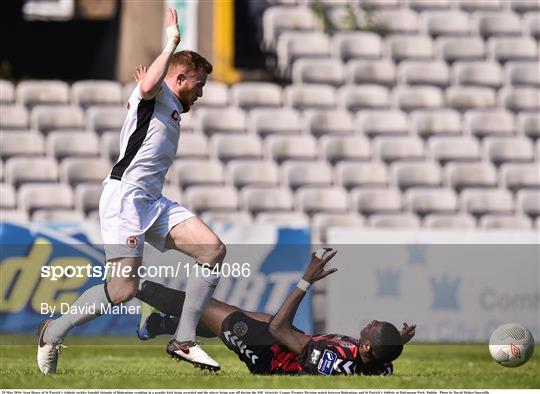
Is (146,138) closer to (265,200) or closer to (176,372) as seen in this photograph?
(176,372)

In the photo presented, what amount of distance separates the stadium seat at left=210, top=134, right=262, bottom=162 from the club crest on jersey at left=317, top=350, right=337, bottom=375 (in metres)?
7.65

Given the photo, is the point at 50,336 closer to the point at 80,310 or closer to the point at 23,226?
the point at 80,310

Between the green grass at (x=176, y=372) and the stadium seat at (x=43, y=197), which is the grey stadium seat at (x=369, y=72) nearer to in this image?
the stadium seat at (x=43, y=197)

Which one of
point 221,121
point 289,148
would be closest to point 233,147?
point 221,121

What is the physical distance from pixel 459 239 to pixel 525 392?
5.38 meters

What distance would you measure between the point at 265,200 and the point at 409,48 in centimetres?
372

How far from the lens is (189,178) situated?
15.4 metres

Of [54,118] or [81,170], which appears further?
[54,118]

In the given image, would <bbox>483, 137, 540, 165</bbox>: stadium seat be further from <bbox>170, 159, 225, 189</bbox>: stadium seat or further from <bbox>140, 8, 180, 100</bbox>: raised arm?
<bbox>140, 8, 180, 100</bbox>: raised arm

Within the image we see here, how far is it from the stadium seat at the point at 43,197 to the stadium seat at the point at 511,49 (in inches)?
251

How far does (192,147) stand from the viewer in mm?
15766

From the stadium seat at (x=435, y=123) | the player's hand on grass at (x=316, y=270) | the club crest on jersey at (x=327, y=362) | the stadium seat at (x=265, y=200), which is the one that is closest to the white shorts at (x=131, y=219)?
the player's hand on grass at (x=316, y=270)

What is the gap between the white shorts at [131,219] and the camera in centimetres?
800

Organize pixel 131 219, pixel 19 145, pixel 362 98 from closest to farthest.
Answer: pixel 131 219
pixel 19 145
pixel 362 98
